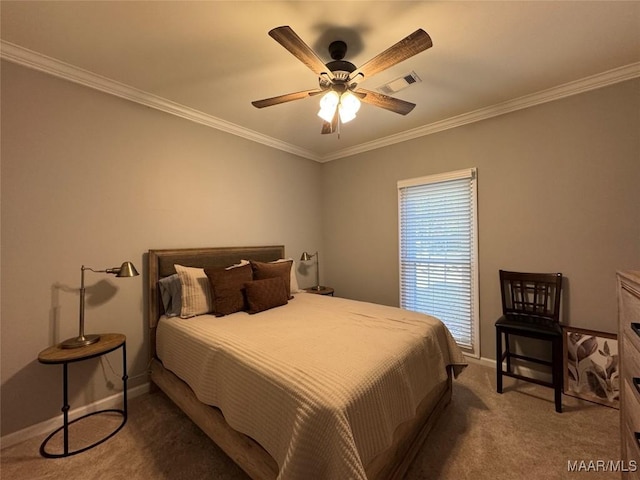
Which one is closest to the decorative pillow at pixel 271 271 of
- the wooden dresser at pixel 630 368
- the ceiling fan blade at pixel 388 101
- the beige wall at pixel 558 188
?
the beige wall at pixel 558 188

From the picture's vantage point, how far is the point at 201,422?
5.67 feet

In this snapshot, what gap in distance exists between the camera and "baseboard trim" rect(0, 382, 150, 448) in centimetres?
178

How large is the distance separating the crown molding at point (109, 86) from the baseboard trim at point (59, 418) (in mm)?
2603

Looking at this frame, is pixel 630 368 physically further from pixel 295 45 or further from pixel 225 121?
pixel 225 121

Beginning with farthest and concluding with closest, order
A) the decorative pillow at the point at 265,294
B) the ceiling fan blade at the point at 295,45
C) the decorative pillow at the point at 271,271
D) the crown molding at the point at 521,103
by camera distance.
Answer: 1. the decorative pillow at the point at 271,271
2. the decorative pillow at the point at 265,294
3. the crown molding at the point at 521,103
4. the ceiling fan blade at the point at 295,45

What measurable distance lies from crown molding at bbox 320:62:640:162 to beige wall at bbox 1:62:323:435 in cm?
223

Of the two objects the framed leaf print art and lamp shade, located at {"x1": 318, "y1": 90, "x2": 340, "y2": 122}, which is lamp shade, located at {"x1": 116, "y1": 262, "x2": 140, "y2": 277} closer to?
lamp shade, located at {"x1": 318, "y1": 90, "x2": 340, "y2": 122}

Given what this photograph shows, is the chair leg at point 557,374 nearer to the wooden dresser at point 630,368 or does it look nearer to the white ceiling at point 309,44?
the wooden dresser at point 630,368

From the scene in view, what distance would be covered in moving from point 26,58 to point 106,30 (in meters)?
0.73

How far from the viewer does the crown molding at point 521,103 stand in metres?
2.13

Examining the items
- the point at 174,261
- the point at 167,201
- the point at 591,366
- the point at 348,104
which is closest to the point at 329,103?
the point at 348,104

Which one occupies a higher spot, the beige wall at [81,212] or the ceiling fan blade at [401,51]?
the ceiling fan blade at [401,51]

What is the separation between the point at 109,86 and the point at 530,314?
428 cm

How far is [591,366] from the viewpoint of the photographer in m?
2.21
